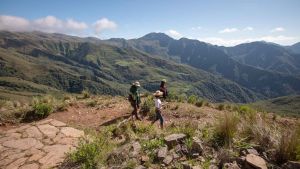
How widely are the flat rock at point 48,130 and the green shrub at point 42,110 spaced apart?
2.52 metres

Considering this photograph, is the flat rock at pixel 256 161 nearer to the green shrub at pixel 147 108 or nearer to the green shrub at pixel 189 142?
the green shrub at pixel 189 142

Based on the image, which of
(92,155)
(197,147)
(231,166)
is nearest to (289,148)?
(231,166)

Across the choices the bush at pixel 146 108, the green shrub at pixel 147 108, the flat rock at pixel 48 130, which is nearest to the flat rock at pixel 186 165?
the flat rock at pixel 48 130

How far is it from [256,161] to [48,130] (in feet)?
25.6

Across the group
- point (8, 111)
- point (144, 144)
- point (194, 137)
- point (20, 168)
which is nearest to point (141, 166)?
point (144, 144)

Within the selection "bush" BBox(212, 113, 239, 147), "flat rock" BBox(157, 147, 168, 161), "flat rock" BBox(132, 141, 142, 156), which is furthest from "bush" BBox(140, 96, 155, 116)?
"flat rock" BBox(157, 147, 168, 161)

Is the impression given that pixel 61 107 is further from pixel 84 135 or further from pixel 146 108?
pixel 84 135

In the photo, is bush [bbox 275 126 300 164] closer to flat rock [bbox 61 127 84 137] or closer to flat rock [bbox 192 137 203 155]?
flat rock [bbox 192 137 203 155]

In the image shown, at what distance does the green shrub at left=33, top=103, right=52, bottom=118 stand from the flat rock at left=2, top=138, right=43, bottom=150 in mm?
3744

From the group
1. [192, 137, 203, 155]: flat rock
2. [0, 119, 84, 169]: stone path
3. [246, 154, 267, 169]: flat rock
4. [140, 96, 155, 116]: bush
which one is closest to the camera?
[246, 154, 267, 169]: flat rock

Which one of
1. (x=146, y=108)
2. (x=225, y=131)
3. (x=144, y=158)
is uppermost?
(x=225, y=131)

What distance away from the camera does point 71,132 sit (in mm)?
10078

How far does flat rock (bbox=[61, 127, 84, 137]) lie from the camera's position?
32.2ft

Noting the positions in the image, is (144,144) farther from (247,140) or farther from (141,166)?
(247,140)
